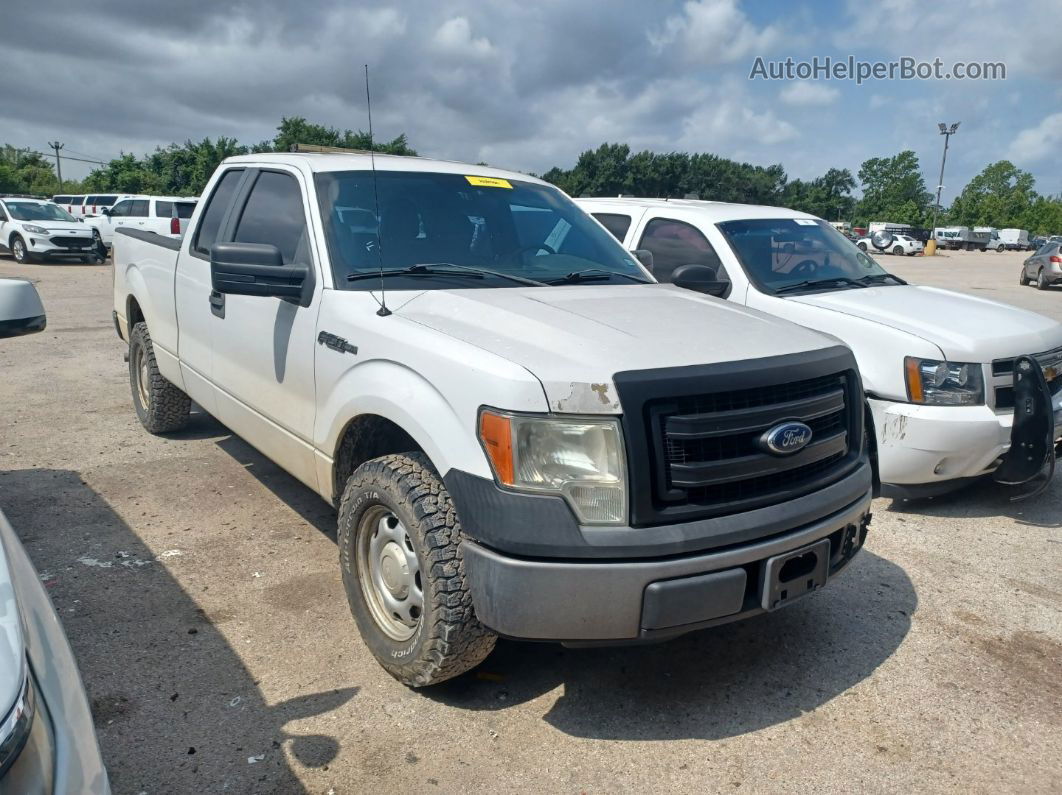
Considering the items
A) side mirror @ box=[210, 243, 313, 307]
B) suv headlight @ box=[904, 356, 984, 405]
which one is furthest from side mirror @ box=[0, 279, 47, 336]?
suv headlight @ box=[904, 356, 984, 405]

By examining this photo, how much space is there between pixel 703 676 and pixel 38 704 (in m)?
2.46

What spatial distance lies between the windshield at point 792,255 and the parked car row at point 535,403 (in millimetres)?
954

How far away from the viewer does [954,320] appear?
209 inches

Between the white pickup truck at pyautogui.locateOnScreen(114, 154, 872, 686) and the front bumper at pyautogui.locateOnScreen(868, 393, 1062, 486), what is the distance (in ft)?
5.71

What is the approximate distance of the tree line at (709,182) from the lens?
51.8m

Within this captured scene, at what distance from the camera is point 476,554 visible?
268 cm

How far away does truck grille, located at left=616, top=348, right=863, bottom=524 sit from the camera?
2631 millimetres

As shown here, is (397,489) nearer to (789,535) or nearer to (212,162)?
(789,535)

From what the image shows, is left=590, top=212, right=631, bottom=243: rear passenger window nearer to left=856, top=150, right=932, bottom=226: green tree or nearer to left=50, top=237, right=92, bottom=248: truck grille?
left=50, top=237, right=92, bottom=248: truck grille

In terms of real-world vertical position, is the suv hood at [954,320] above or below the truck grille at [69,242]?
below

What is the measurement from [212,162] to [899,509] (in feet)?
173

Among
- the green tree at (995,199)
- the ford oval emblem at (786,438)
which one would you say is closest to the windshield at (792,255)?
the ford oval emblem at (786,438)

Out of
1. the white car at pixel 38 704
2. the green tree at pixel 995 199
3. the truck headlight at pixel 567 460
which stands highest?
the green tree at pixel 995 199

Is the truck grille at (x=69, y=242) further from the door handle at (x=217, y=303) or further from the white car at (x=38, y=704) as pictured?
the white car at (x=38, y=704)
